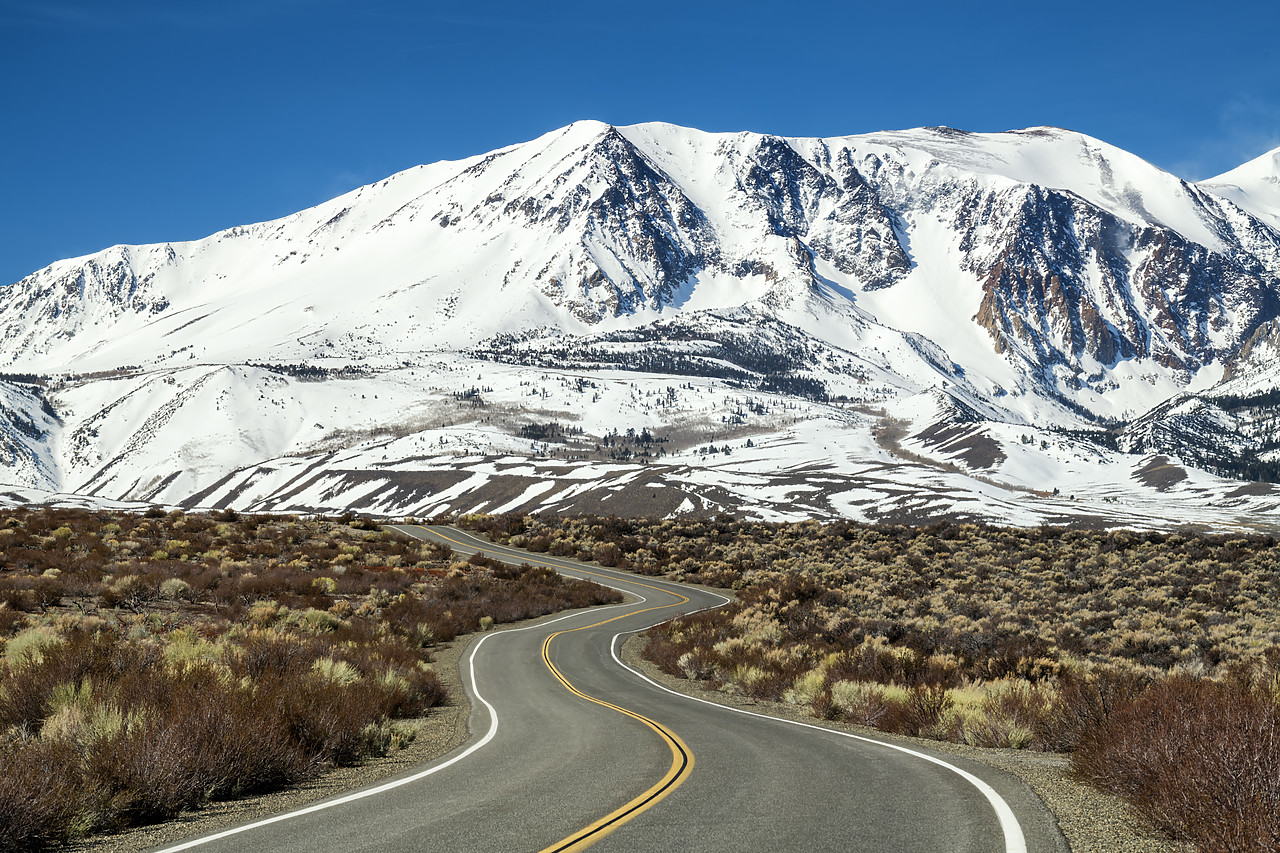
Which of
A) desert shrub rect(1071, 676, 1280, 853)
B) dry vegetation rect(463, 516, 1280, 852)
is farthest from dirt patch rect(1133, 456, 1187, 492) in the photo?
desert shrub rect(1071, 676, 1280, 853)

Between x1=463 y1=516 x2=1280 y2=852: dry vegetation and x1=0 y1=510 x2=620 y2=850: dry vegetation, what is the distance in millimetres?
8491

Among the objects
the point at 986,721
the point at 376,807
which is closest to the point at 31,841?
the point at 376,807

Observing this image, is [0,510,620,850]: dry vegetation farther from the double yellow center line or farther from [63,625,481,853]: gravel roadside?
the double yellow center line

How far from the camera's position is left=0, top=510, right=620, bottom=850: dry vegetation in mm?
8188

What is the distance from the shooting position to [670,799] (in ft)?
28.3

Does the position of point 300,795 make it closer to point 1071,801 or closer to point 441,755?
point 441,755

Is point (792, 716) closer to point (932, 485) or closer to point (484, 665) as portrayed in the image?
point (484, 665)

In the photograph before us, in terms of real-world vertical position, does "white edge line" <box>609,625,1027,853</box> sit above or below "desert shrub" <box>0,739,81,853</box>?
below

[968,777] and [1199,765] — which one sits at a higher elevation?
[1199,765]

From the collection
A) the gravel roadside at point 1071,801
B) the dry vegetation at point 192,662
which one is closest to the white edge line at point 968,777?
the gravel roadside at point 1071,801

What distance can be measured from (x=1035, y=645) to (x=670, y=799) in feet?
53.7

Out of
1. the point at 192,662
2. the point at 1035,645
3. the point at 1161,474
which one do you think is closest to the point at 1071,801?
the point at 192,662

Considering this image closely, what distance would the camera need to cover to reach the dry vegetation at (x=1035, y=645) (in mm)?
7465

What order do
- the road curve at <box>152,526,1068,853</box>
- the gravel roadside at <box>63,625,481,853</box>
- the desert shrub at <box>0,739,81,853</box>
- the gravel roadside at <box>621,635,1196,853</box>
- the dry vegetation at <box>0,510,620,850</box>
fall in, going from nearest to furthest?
the desert shrub at <box>0,739,81,853</box> < the gravel roadside at <box>621,635,1196,853</box> < the road curve at <box>152,526,1068,853</box> < the gravel roadside at <box>63,625,481,853</box> < the dry vegetation at <box>0,510,620,850</box>
